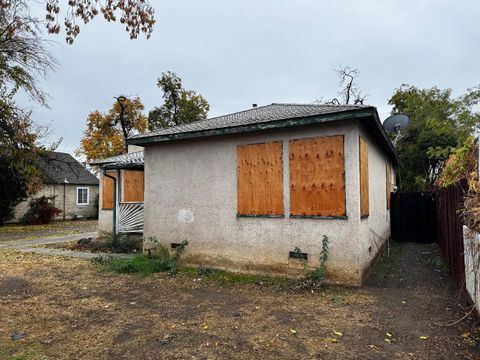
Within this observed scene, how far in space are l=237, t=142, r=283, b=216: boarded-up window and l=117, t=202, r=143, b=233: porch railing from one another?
4859 millimetres

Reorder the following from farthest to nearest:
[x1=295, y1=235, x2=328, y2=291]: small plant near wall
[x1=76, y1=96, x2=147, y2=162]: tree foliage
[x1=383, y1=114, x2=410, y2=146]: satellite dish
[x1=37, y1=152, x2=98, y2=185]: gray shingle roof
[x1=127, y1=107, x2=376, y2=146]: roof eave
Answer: [x1=76, y1=96, x2=147, y2=162]: tree foliage, [x1=37, y1=152, x2=98, y2=185]: gray shingle roof, [x1=383, y1=114, x2=410, y2=146]: satellite dish, [x1=295, y1=235, x2=328, y2=291]: small plant near wall, [x1=127, y1=107, x2=376, y2=146]: roof eave

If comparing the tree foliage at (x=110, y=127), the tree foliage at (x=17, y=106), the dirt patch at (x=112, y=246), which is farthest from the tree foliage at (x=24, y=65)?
the tree foliage at (x=110, y=127)

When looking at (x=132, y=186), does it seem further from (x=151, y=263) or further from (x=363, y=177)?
(x=363, y=177)

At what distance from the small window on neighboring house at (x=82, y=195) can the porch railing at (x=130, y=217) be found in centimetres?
1641

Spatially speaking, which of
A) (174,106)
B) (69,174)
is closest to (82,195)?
(69,174)

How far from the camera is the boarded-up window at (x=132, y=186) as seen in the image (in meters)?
12.1

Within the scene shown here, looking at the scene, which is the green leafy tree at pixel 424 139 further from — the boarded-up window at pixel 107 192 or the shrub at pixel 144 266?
the boarded-up window at pixel 107 192

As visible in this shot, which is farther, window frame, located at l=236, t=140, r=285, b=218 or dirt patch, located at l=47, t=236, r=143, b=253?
dirt patch, located at l=47, t=236, r=143, b=253

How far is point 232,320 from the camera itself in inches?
166

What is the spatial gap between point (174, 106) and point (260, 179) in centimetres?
3001

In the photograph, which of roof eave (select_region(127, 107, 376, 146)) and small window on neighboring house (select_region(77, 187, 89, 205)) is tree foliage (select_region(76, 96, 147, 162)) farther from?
roof eave (select_region(127, 107, 376, 146))

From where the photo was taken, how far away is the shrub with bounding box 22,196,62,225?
20.0 metres

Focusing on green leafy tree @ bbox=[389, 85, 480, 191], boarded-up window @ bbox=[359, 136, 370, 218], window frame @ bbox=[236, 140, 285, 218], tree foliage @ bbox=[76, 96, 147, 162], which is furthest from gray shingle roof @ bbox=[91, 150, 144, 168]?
tree foliage @ bbox=[76, 96, 147, 162]

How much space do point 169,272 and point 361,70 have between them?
22.9 metres
